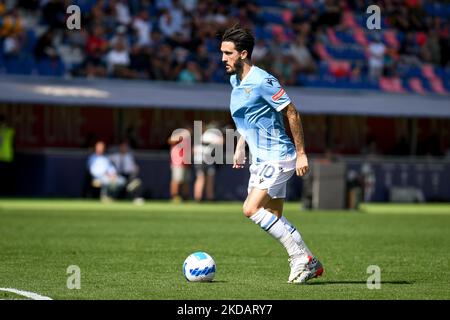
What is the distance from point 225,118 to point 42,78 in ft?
20.0

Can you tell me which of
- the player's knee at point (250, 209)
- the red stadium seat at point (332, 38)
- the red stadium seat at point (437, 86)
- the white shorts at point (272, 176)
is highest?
the red stadium seat at point (332, 38)

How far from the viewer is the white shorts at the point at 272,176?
11.1 meters

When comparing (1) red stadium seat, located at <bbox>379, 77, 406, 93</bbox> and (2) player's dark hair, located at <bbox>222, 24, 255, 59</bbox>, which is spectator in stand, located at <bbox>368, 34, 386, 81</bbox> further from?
(2) player's dark hair, located at <bbox>222, 24, 255, 59</bbox>

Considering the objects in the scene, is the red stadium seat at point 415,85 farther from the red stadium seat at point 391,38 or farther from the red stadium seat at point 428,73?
the red stadium seat at point 391,38

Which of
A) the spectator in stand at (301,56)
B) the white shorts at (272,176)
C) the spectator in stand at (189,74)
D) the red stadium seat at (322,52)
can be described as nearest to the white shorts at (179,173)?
the spectator in stand at (189,74)

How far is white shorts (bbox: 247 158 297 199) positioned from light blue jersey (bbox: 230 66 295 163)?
0.06 m

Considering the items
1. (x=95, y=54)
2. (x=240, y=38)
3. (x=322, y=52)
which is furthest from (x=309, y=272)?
(x=322, y=52)

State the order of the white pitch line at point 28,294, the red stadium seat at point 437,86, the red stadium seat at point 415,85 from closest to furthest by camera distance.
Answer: the white pitch line at point 28,294 < the red stadium seat at point 415,85 < the red stadium seat at point 437,86

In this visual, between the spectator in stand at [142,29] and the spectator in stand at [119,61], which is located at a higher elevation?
the spectator in stand at [142,29]

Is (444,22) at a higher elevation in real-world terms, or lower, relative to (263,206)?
higher

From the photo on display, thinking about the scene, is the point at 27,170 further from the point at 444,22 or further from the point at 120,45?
the point at 444,22

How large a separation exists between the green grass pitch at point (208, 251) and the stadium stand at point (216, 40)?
549cm

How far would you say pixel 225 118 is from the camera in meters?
33.4
